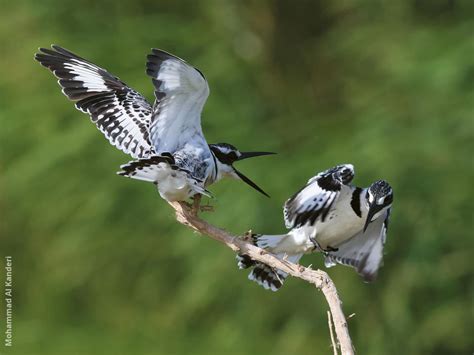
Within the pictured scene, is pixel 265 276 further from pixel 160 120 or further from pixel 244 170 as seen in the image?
pixel 244 170

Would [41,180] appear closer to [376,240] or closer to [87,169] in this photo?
[87,169]

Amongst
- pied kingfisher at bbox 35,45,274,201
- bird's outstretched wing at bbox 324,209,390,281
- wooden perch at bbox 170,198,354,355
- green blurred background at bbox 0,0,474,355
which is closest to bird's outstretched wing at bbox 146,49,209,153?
pied kingfisher at bbox 35,45,274,201

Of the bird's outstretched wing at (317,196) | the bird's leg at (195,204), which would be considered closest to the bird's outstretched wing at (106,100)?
the bird's leg at (195,204)

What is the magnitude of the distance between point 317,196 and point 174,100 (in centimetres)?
38

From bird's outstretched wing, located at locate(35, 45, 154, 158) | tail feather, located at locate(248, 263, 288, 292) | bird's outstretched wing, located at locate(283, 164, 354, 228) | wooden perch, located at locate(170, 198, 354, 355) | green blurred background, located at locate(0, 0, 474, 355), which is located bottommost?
wooden perch, located at locate(170, 198, 354, 355)

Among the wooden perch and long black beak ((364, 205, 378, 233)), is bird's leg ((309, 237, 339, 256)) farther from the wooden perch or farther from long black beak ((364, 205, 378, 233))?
the wooden perch

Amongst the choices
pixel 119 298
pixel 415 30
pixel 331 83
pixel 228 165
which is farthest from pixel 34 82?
pixel 228 165

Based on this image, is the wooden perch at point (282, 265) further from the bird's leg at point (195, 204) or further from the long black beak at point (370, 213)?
the long black beak at point (370, 213)

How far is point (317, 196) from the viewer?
212 cm

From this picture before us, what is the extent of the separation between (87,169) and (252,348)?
1391 mm

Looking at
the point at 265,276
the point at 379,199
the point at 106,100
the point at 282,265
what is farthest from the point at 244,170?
the point at 282,265

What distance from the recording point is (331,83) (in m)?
6.18

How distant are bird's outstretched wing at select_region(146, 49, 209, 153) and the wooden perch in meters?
0.25

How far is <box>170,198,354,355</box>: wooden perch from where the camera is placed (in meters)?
1.67
